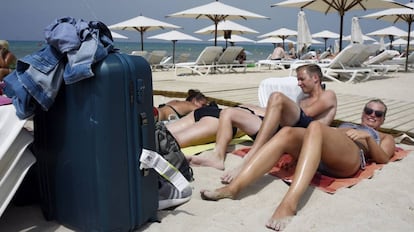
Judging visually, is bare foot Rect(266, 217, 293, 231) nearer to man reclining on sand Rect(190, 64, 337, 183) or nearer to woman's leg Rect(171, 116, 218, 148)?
man reclining on sand Rect(190, 64, 337, 183)

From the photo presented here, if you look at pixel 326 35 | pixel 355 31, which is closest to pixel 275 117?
pixel 355 31

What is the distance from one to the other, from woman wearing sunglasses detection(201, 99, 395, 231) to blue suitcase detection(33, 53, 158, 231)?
619mm

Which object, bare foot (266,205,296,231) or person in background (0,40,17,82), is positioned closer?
bare foot (266,205,296,231)

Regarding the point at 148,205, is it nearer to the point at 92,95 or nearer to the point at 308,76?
Answer: the point at 92,95

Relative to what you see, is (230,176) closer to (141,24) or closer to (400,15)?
(141,24)

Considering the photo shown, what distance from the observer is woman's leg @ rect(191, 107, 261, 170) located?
2910 millimetres

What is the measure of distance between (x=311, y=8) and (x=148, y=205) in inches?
461

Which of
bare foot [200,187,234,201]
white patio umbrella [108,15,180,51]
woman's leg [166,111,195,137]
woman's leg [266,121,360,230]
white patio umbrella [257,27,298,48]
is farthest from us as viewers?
white patio umbrella [257,27,298,48]

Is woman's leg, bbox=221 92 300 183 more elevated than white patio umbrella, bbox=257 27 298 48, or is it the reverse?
white patio umbrella, bbox=257 27 298 48

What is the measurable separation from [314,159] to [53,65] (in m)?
1.40

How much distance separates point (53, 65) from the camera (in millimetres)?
1624

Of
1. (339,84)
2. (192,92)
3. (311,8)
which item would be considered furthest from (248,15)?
(192,92)

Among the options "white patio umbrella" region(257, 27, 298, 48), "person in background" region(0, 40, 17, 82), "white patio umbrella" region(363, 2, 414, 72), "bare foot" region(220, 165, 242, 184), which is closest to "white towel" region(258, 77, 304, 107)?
"bare foot" region(220, 165, 242, 184)

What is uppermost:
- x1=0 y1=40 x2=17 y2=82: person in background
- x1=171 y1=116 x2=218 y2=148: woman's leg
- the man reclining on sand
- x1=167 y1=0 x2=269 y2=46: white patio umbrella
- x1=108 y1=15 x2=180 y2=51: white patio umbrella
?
x1=167 y1=0 x2=269 y2=46: white patio umbrella
